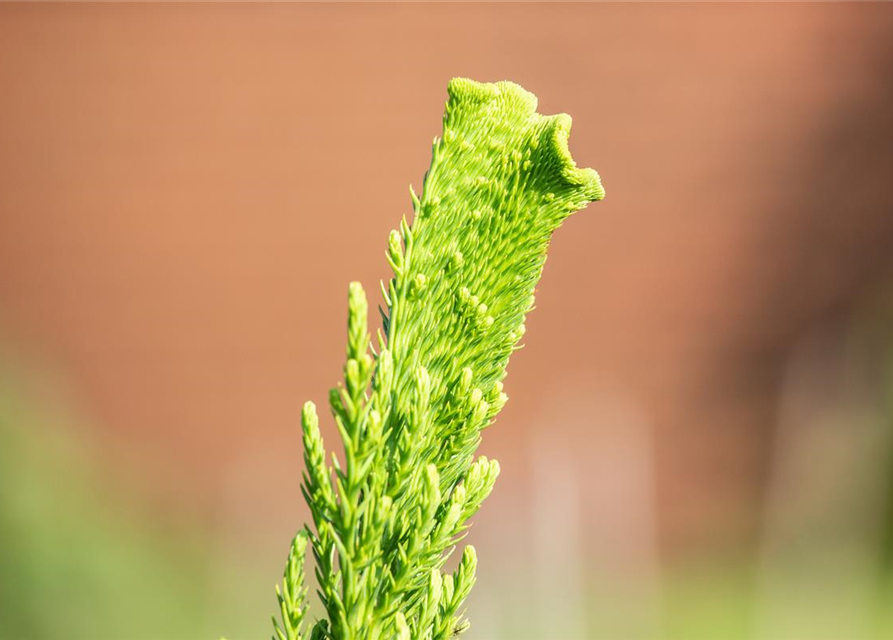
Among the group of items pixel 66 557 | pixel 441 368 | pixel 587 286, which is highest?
pixel 587 286

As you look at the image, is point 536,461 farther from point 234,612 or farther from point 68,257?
point 68,257

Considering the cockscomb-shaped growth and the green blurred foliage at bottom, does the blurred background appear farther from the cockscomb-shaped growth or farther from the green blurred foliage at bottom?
the cockscomb-shaped growth

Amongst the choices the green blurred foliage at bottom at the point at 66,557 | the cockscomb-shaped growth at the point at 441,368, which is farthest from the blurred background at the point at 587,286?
the cockscomb-shaped growth at the point at 441,368

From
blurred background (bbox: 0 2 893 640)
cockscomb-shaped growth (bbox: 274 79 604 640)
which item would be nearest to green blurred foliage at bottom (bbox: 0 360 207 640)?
blurred background (bbox: 0 2 893 640)

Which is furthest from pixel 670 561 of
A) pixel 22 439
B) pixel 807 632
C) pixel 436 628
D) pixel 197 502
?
pixel 436 628

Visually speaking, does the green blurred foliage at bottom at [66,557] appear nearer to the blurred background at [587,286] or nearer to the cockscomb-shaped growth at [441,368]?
the blurred background at [587,286]

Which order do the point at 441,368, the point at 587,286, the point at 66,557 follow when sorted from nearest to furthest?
the point at 441,368 → the point at 66,557 → the point at 587,286

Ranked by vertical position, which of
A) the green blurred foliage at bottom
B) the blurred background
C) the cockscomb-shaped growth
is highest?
the blurred background

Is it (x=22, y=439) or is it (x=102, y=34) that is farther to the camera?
(x=102, y=34)
